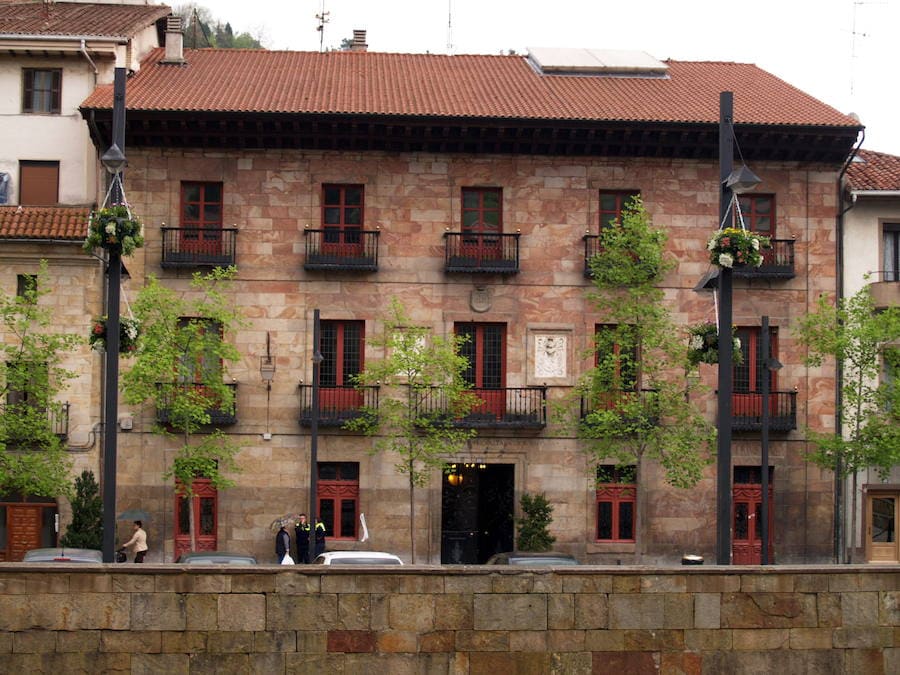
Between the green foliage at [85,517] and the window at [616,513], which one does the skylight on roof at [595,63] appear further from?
the green foliage at [85,517]

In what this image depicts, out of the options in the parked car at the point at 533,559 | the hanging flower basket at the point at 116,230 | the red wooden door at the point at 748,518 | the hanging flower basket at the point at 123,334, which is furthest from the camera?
the red wooden door at the point at 748,518

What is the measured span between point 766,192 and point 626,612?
2051cm

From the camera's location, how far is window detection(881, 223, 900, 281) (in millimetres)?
38312

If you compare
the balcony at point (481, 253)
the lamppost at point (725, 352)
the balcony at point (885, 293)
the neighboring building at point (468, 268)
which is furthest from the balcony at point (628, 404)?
the lamppost at point (725, 352)

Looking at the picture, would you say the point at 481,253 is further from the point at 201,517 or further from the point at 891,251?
the point at 891,251

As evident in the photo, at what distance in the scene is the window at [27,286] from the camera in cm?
3416

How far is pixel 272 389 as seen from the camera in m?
36.4

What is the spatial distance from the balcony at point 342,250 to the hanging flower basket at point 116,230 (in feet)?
40.9

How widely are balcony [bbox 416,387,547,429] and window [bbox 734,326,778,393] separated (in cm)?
512

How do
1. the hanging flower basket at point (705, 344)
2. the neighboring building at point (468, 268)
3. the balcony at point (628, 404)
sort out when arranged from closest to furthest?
the hanging flower basket at point (705, 344)
the balcony at point (628, 404)
the neighboring building at point (468, 268)

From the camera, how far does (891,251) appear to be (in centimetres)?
3841

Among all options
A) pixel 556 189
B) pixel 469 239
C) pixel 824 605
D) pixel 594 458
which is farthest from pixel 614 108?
pixel 824 605

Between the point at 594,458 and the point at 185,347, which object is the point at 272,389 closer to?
the point at 185,347

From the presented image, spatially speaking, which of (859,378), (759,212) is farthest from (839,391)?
(759,212)
